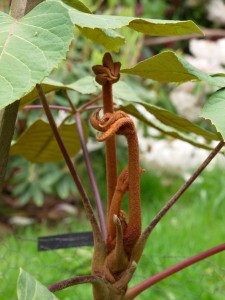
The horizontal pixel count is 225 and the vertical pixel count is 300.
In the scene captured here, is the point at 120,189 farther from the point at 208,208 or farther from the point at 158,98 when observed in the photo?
the point at 158,98

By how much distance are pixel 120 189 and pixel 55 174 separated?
1.99 metres

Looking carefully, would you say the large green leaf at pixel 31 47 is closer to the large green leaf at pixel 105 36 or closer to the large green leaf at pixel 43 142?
the large green leaf at pixel 105 36

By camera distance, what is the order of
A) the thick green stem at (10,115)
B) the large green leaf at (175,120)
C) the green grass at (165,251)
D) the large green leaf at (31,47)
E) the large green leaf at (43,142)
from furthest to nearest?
the green grass at (165,251) → the large green leaf at (43,142) → the large green leaf at (175,120) → the thick green stem at (10,115) → the large green leaf at (31,47)

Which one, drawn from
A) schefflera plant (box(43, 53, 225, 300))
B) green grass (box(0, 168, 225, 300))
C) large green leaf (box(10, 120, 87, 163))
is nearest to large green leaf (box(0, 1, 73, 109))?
schefflera plant (box(43, 53, 225, 300))

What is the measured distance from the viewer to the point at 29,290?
1.83 feet

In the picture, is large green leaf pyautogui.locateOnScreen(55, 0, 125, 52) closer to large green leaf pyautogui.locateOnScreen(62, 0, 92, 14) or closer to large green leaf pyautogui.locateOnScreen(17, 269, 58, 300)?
large green leaf pyautogui.locateOnScreen(62, 0, 92, 14)

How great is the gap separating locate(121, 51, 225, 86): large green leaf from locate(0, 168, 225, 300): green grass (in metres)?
0.43

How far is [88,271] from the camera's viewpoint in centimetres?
150

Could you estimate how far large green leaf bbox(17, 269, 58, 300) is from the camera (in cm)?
55

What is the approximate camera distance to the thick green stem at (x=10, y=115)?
2.13ft

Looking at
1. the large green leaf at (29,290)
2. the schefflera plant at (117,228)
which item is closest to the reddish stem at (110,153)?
the schefflera plant at (117,228)

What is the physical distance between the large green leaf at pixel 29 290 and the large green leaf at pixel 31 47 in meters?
0.14

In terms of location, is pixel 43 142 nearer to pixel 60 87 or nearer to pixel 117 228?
pixel 60 87

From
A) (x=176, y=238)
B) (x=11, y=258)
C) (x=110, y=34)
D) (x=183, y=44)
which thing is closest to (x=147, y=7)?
(x=183, y=44)
